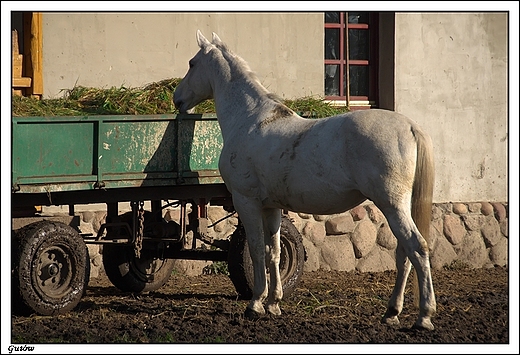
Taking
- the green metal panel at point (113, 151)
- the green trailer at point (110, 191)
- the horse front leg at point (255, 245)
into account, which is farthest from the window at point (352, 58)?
the horse front leg at point (255, 245)

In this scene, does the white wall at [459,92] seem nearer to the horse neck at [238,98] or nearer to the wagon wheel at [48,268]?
the horse neck at [238,98]

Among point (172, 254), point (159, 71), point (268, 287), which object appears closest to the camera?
point (268, 287)

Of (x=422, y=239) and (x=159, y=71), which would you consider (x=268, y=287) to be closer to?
(x=422, y=239)

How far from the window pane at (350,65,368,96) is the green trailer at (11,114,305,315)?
3650 millimetres

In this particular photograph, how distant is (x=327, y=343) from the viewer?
6.47 meters

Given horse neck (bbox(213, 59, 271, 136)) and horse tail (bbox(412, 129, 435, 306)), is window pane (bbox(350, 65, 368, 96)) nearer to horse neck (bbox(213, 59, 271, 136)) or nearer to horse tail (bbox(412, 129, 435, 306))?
horse neck (bbox(213, 59, 271, 136))

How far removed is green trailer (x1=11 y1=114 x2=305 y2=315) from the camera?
23.6 feet

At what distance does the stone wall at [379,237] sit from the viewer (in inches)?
436

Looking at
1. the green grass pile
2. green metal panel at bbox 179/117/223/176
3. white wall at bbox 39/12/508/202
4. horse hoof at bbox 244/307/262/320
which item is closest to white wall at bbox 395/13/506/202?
white wall at bbox 39/12/508/202

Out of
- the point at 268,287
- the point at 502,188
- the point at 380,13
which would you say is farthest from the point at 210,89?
the point at 502,188

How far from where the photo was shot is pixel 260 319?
24.1 feet

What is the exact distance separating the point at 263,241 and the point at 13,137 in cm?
221

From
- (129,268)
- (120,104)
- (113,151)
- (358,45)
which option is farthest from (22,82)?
(358,45)

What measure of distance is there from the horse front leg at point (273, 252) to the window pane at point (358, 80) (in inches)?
178
